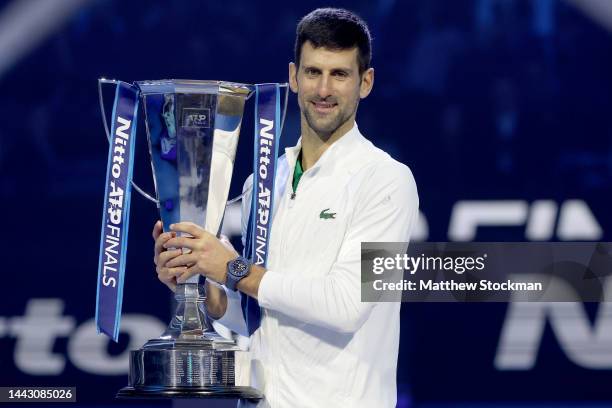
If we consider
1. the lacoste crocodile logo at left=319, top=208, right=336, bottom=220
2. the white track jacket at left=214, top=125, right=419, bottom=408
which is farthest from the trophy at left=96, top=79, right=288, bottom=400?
the lacoste crocodile logo at left=319, top=208, right=336, bottom=220

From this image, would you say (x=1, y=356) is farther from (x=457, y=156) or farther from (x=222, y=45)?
(x=457, y=156)

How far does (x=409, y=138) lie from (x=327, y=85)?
154 centimetres

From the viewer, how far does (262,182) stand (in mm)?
2982

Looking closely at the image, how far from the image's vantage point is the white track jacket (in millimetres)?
2816

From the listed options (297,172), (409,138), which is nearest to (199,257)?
(297,172)

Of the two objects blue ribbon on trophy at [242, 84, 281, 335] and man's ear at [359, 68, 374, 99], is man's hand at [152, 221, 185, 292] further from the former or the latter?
man's ear at [359, 68, 374, 99]

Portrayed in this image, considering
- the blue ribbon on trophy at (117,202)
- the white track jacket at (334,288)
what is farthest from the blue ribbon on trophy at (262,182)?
the blue ribbon on trophy at (117,202)

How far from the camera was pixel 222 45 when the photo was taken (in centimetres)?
449

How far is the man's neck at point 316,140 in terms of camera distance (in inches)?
120

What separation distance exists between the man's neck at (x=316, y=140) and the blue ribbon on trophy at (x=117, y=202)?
46 cm

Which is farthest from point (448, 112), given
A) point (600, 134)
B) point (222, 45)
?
point (222, 45)

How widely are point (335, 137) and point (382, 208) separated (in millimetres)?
253

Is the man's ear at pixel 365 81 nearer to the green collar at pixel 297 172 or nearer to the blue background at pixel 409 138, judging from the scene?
the green collar at pixel 297 172

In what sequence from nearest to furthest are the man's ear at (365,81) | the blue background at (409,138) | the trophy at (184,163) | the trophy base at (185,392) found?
the trophy base at (185,392), the trophy at (184,163), the man's ear at (365,81), the blue background at (409,138)
